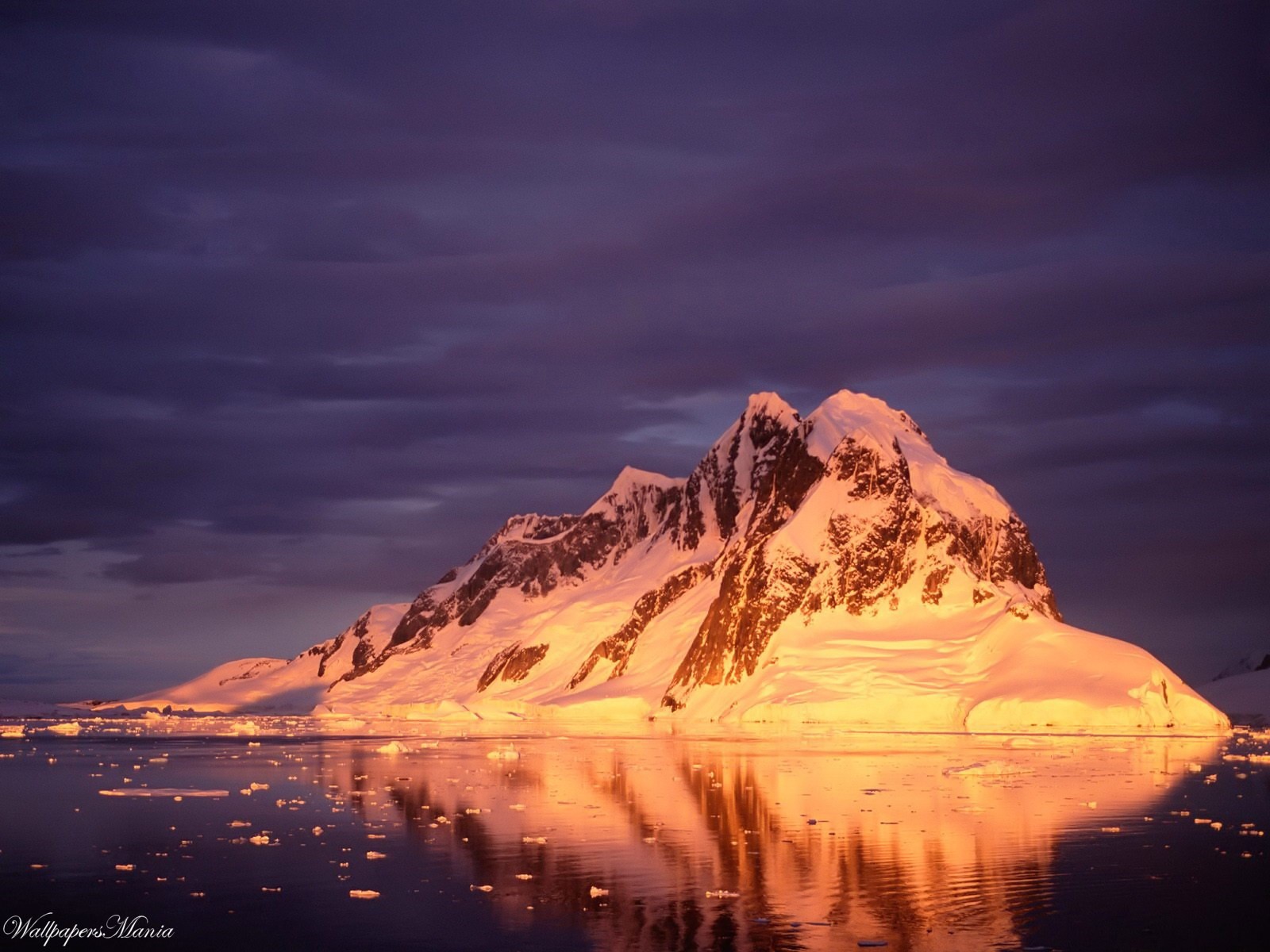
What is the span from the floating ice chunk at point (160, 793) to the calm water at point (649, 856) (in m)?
0.71

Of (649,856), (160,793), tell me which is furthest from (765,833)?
(160,793)

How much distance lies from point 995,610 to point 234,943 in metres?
148

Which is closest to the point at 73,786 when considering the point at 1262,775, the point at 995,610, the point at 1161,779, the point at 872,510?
the point at 1161,779

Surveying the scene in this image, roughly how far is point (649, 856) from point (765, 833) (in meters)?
5.77

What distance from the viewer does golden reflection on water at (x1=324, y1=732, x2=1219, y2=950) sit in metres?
28.1

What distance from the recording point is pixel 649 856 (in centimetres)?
3619

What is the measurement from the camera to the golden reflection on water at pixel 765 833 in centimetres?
2806

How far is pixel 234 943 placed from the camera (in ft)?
83.6

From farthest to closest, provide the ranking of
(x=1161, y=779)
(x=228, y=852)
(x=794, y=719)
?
(x=794, y=719) < (x=1161, y=779) < (x=228, y=852)

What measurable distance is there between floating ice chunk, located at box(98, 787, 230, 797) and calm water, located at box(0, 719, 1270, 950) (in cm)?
71

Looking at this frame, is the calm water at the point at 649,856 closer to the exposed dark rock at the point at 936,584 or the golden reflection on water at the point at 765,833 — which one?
the golden reflection on water at the point at 765,833

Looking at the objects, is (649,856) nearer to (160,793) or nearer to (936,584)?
(160,793)

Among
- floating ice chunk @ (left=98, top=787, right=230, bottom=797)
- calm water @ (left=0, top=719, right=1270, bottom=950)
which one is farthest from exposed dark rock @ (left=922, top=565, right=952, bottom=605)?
floating ice chunk @ (left=98, top=787, right=230, bottom=797)

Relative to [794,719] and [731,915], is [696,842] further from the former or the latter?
[794,719]
